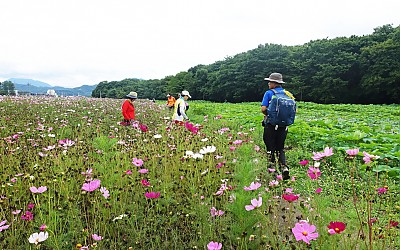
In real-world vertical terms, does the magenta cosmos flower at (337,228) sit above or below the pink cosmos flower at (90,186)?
above

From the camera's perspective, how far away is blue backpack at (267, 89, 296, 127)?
3.94m

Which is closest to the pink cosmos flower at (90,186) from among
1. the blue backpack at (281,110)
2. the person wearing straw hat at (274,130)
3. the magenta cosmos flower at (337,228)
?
the magenta cosmos flower at (337,228)

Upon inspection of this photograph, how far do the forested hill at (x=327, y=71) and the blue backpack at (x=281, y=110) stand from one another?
102 ft

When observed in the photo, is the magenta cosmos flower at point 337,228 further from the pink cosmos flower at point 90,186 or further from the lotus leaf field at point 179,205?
the pink cosmos flower at point 90,186

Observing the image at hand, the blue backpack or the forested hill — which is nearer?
the blue backpack

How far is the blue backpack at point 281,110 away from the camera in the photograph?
12.9 ft

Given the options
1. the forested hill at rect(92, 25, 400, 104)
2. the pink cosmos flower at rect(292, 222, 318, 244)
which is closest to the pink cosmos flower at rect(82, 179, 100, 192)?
the pink cosmos flower at rect(292, 222, 318, 244)

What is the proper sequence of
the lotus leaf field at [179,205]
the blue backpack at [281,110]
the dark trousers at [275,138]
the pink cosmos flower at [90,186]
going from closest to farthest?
1. the lotus leaf field at [179,205]
2. the pink cosmos flower at [90,186]
3. the blue backpack at [281,110]
4. the dark trousers at [275,138]

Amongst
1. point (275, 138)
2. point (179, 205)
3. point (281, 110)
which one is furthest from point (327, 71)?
point (179, 205)

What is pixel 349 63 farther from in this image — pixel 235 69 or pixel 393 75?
pixel 235 69

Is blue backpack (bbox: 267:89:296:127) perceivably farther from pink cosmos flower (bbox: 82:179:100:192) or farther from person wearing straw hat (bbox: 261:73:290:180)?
pink cosmos flower (bbox: 82:179:100:192)

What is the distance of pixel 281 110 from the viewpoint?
3.94 metres

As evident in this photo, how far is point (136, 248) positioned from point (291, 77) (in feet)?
136

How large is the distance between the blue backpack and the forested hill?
102 feet
